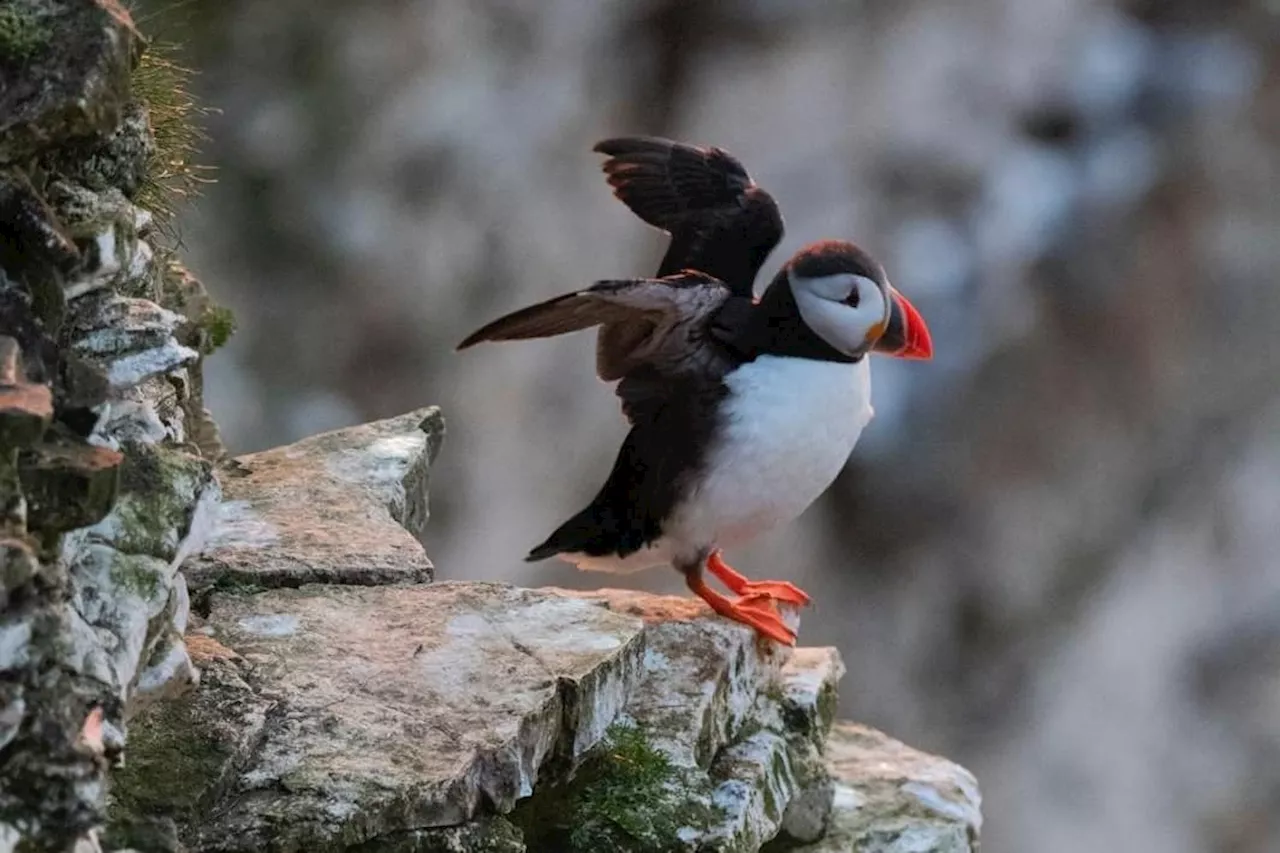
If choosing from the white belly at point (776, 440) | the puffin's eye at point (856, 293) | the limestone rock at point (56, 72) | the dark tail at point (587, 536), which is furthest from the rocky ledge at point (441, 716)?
the limestone rock at point (56, 72)

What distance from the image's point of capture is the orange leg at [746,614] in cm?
328


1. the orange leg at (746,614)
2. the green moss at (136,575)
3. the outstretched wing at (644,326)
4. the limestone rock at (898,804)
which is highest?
the outstretched wing at (644,326)

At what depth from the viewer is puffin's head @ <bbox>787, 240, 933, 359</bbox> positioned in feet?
10.1

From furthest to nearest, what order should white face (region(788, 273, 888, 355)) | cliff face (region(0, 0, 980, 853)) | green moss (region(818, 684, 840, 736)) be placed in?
green moss (region(818, 684, 840, 736))
white face (region(788, 273, 888, 355))
cliff face (region(0, 0, 980, 853))

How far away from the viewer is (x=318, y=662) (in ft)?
8.21

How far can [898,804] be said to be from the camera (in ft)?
11.8

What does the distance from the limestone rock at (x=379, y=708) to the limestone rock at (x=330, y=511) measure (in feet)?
0.27

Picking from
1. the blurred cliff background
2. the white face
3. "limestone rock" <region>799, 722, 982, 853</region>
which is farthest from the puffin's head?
the blurred cliff background

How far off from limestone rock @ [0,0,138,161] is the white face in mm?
1620

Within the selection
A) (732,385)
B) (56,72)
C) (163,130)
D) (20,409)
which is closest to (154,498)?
(20,409)

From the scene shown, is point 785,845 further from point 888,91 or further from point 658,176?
point 888,91

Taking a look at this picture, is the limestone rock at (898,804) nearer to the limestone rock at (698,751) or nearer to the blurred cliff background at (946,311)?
the limestone rock at (698,751)

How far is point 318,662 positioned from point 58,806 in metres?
0.86

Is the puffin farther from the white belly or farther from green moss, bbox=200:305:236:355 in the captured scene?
green moss, bbox=200:305:236:355
